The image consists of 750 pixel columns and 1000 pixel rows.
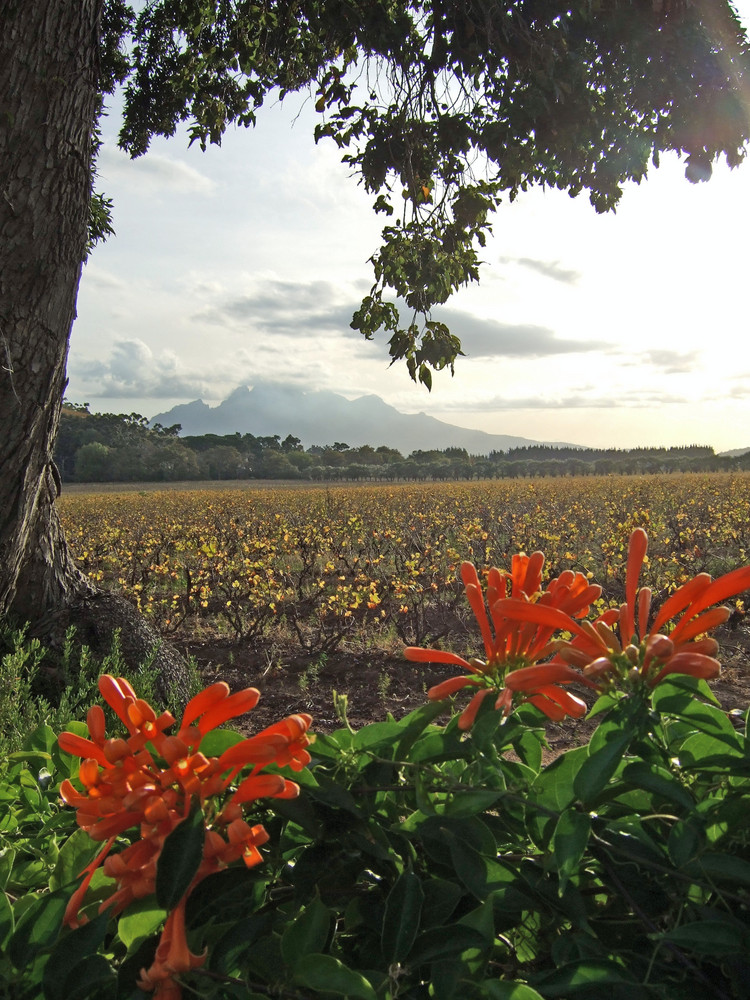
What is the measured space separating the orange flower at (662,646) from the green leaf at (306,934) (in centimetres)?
30

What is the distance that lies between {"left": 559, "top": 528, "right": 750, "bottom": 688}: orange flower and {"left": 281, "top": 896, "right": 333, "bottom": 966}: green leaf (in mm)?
304

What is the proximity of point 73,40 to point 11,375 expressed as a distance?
1.53m

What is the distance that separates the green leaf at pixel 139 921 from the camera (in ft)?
2.01

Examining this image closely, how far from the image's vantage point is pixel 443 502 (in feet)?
53.4

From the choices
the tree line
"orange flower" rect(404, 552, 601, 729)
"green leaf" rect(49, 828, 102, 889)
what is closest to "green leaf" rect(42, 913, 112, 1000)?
"green leaf" rect(49, 828, 102, 889)

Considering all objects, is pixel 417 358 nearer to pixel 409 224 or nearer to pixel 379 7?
pixel 409 224

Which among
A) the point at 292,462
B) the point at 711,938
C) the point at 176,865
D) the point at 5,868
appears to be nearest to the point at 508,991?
the point at 711,938

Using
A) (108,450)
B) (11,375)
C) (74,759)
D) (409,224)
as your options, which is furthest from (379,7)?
(108,450)

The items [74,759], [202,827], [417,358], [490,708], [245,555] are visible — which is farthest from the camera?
[245,555]

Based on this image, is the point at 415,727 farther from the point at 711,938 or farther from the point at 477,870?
the point at 711,938

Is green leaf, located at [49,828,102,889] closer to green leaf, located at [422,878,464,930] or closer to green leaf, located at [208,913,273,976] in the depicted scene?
green leaf, located at [208,913,273,976]

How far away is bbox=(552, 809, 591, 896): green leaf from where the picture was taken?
1.97 ft

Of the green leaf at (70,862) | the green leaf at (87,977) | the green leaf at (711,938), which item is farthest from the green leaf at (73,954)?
the green leaf at (711,938)

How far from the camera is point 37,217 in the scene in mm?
3037
